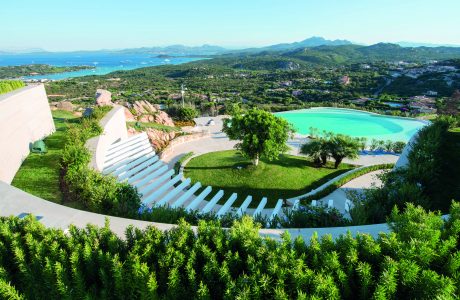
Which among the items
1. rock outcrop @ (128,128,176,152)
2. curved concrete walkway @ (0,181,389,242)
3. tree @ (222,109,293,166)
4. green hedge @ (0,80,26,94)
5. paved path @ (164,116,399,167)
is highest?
green hedge @ (0,80,26,94)

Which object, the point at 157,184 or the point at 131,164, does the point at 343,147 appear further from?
the point at 131,164

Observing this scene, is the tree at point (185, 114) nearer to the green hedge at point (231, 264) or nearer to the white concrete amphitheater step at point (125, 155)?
the white concrete amphitheater step at point (125, 155)

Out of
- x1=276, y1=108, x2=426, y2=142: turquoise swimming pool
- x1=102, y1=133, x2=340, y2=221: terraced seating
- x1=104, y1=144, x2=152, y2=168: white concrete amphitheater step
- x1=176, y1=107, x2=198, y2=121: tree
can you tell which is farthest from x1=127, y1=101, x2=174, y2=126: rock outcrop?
x1=276, y1=108, x2=426, y2=142: turquoise swimming pool

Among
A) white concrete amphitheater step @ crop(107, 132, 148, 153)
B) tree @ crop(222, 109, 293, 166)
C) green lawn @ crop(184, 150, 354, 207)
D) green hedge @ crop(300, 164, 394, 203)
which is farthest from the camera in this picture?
tree @ crop(222, 109, 293, 166)

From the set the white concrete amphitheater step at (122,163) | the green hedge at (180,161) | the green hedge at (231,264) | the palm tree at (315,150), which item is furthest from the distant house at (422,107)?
the green hedge at (231,264)

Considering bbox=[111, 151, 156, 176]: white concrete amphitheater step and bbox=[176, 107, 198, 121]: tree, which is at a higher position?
bbox=[111, 151, 156, 176]: white concrete amphitheater step

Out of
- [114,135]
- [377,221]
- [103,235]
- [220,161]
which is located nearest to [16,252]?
[103,235]

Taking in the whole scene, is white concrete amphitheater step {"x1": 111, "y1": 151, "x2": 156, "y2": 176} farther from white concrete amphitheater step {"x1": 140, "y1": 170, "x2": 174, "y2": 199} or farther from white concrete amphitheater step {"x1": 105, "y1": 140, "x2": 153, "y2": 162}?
white concrete amphitheater step {"x1": 140, "y1": 170, "x2": 174, "y2": 199}
